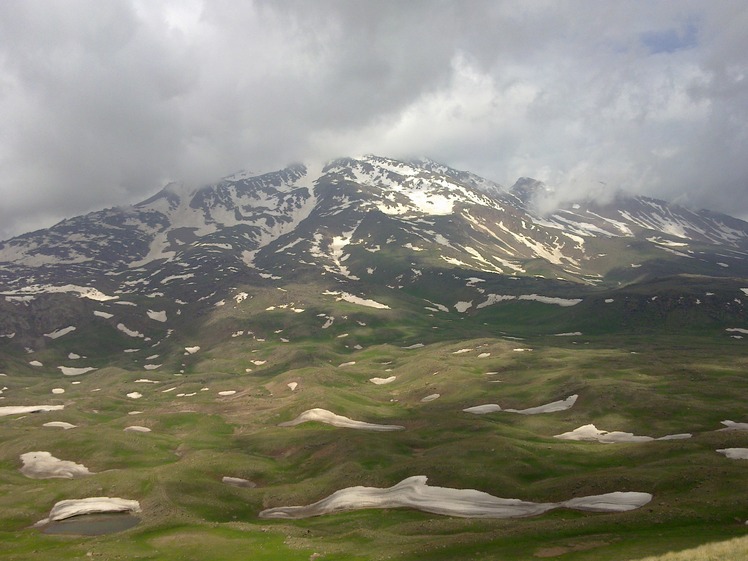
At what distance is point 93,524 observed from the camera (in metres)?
76.6

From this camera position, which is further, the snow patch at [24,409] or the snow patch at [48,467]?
the snow patch at [24,409]

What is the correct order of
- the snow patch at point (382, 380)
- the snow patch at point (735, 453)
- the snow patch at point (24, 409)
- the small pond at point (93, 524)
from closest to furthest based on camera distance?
the snow patch at point (735, 453) → the small pond at point (93, 524) → the snow patch at point (24, 409) → the snow patch at point (382, 380)

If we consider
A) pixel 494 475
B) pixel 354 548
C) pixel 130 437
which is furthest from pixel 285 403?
pixel 354 548

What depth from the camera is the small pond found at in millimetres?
73125

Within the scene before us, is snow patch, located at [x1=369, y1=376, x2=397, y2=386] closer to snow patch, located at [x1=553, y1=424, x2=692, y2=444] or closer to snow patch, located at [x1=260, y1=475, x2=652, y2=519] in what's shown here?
snow patch, located at [x1=553, y1=424, x2=692, y2=444]

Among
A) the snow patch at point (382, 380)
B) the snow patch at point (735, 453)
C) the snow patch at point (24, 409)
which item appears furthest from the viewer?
the snow patch at point (382, 380)

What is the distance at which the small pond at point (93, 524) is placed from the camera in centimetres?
7312

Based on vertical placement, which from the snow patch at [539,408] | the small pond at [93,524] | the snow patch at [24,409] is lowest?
the small pond at [93,524]

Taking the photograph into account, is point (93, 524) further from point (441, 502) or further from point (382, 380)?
point (382, 380)

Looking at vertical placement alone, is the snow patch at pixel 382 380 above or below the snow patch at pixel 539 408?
above

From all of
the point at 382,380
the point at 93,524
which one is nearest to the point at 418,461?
the point at 93,524

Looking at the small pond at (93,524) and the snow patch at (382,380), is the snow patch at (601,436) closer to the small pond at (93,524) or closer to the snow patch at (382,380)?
the small pond at (93,524)

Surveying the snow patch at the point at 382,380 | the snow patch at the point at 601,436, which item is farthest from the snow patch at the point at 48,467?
the snow patch at the point at 382,380

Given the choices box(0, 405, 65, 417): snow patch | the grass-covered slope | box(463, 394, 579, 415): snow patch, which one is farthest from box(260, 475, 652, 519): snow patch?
box(0, 405, 65, 417): snow patch
